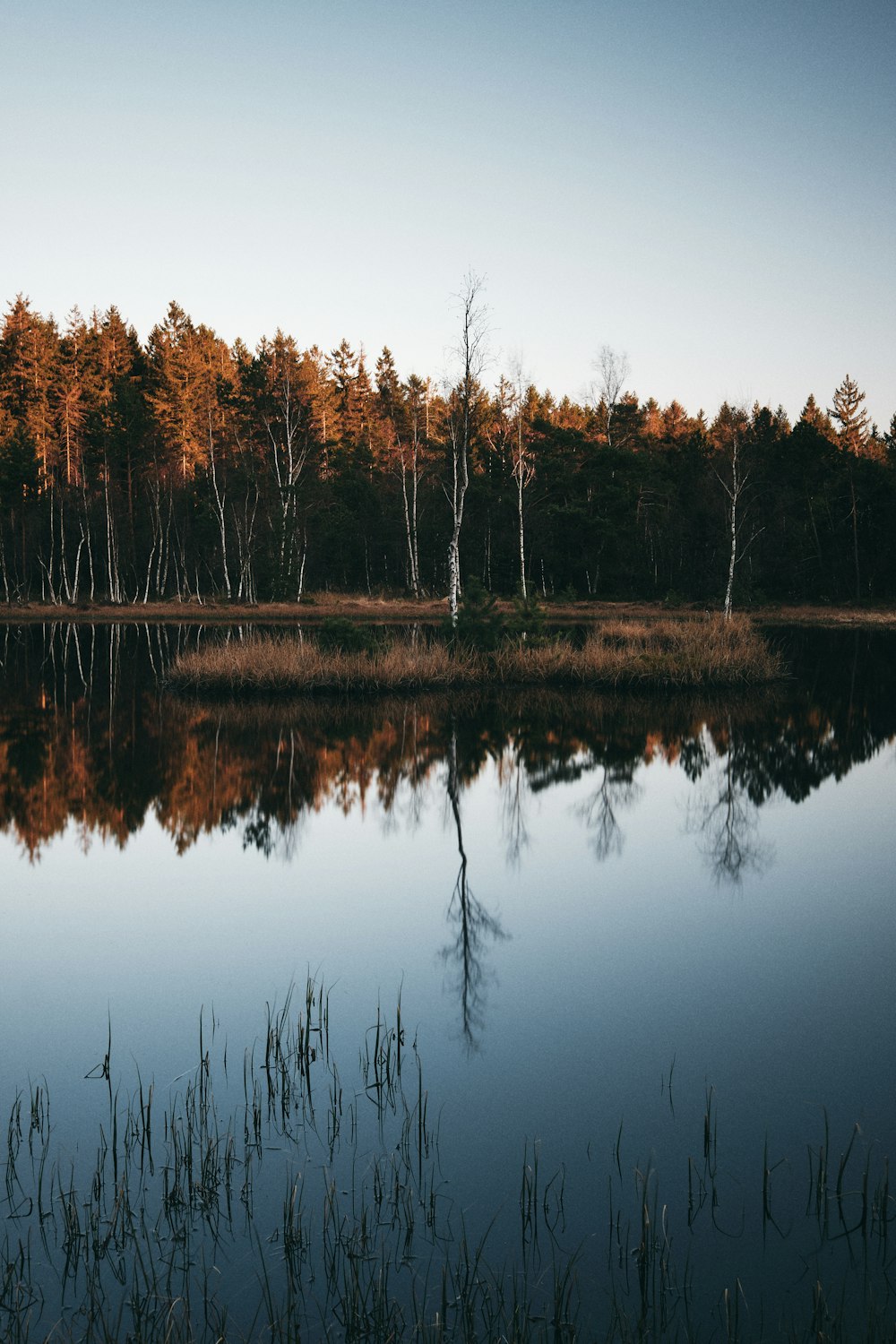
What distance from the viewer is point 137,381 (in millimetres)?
61344

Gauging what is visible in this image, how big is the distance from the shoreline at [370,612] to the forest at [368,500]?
3.62ft

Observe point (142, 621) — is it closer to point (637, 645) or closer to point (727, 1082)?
point (637, 645)

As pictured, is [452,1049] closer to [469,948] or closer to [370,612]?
[469,948]

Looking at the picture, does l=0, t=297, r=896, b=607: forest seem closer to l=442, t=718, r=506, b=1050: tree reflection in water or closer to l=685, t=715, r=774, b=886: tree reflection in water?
l=685, t=715, r=774, b=886: tree reflection in water

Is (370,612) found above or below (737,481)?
below

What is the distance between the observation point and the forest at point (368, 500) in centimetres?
5191

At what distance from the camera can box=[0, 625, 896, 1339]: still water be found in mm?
3955

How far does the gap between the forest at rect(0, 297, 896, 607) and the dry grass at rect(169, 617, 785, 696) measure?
22.9 m

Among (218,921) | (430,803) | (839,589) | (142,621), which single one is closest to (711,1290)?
(218,921)

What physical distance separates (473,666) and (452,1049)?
18.2 metres

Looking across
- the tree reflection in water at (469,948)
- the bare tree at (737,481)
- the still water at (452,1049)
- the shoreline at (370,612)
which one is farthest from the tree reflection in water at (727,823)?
the shoreline at (370,612)

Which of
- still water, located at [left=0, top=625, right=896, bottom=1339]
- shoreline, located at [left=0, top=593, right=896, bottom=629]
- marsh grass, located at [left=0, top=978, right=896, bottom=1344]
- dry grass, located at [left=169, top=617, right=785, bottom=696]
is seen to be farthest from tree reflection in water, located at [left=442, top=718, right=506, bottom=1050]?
shoreline, located at [left=0, top=593, right=896, bottom=629]

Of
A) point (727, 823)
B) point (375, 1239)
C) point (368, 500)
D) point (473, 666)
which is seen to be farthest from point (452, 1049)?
point (368, 500)

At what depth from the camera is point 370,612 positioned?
4650 cm
